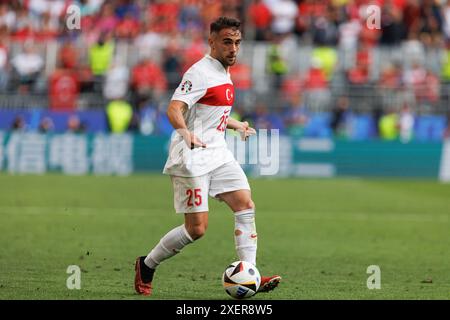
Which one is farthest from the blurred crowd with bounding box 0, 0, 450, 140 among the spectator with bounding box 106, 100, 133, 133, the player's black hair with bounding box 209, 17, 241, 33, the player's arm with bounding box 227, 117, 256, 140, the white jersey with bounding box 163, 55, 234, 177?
the player's black hair with bounding box 209, 17, 241, 33

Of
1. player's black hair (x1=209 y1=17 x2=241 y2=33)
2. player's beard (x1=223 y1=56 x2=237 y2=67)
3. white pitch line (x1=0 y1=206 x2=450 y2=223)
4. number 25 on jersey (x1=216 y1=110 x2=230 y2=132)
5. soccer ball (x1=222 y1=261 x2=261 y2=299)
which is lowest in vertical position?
white pitch line (x1=0 y1=206 x2=450 y2=223)

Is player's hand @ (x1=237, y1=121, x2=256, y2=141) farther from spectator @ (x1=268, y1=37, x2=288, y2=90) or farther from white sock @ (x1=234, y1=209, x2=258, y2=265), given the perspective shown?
spectator @ (x1=268, y1=37, x2=288, y2=90)

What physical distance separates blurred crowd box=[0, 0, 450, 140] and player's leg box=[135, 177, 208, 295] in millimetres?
16669

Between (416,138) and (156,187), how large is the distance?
7.16 meters

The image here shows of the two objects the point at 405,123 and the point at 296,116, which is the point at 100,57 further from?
the point at 405,123

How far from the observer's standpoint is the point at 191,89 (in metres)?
8.73

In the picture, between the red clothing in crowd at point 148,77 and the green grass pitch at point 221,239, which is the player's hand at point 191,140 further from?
the red clothing in crowd at point 148,77

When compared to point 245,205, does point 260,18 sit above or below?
above

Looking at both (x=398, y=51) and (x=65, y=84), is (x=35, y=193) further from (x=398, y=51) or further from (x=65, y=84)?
(x=398, y=51)

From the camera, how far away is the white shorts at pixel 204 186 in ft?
29.1

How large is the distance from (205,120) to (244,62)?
18408 mm

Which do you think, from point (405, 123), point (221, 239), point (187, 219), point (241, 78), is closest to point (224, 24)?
point (187, 219)

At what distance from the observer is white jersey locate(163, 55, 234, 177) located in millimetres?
8836

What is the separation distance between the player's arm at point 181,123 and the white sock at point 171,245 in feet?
3.00
